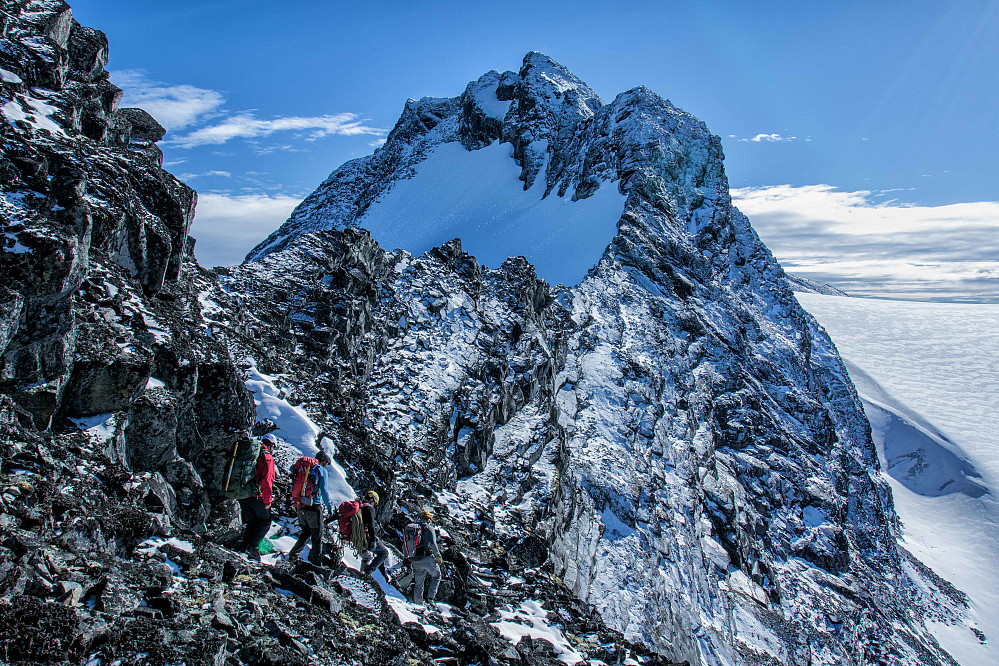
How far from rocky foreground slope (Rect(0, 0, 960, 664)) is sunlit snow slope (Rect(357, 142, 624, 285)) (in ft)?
9.31

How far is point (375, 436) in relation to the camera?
18172 millimetres

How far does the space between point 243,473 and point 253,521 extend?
2.77ft

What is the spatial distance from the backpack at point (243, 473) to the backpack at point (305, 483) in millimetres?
1038

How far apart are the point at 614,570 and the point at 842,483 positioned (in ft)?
120

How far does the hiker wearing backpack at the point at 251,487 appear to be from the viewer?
875 centimetres

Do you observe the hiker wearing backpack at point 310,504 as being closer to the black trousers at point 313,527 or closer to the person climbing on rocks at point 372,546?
the black trousers at point 313,527

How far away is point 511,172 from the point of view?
6931cm

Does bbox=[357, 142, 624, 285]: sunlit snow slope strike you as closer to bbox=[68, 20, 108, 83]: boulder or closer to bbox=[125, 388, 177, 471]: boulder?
bbox=[68, 20, 108, 83]: boulder

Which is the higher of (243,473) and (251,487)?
(243,473)

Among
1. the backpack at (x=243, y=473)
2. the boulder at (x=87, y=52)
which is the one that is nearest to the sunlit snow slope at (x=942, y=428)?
the backpack at (x=243, y=473)

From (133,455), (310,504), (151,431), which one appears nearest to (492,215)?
(151,431)

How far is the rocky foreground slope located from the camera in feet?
23.7

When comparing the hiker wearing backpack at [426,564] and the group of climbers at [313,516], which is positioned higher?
the group of climbers at [313,516]

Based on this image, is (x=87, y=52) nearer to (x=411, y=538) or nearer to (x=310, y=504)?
(x=310, y=504)
